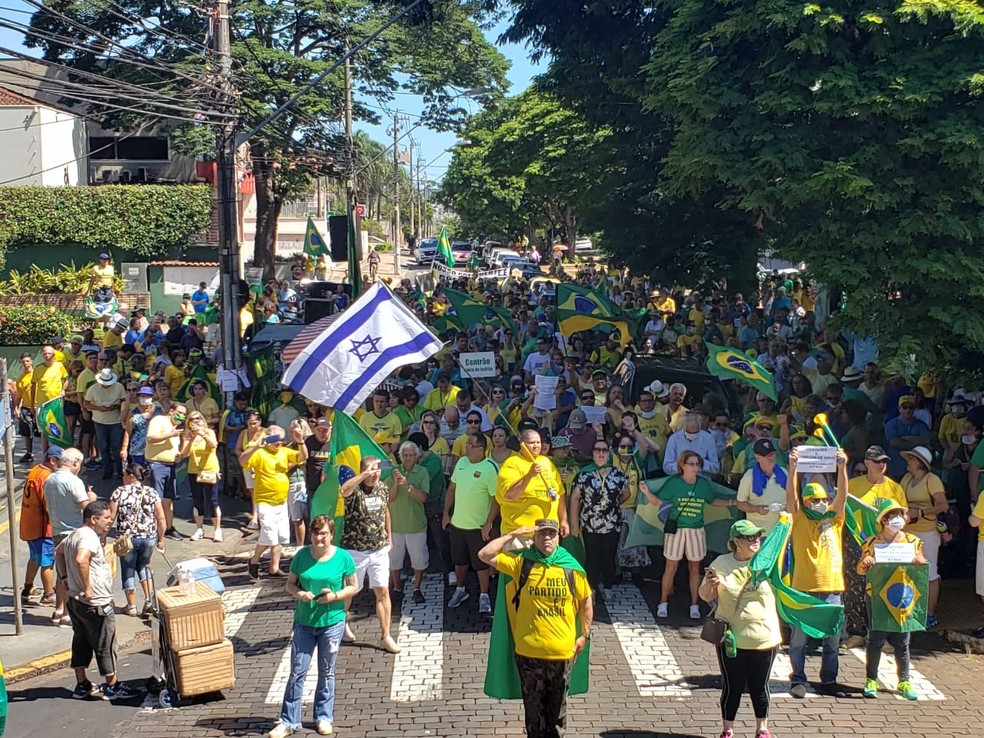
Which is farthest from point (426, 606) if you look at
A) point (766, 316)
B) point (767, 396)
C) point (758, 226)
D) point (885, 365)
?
point (766, 316)

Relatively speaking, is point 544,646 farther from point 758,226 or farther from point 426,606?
point 758,226

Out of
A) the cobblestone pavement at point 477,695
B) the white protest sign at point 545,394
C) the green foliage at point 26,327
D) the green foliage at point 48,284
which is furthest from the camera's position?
the green foliage at point 48,284

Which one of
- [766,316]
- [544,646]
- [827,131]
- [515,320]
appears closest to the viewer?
[544,646]

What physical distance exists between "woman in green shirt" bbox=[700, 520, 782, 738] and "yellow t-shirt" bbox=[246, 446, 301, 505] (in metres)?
5.01

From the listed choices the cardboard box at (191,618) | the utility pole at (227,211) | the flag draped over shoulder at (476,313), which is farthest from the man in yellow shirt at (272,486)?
the flag draped over shoulder at (476,313)

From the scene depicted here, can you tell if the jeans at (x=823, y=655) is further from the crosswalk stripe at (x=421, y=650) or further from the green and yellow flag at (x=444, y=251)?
the green and yellow flag at (x=444, y=251)

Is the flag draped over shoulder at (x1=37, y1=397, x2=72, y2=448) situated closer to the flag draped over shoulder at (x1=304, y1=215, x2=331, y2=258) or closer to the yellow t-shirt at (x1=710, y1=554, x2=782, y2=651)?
the yellow t-shirt at (x1=710, y1=554, x2=782, y2=651)

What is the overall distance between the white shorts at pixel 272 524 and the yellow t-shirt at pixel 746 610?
509cm

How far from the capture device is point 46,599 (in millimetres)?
10820

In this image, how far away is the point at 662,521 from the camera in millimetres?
10648

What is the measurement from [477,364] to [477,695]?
666 centimetres

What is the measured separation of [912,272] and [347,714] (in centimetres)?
727

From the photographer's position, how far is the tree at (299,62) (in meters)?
31.6

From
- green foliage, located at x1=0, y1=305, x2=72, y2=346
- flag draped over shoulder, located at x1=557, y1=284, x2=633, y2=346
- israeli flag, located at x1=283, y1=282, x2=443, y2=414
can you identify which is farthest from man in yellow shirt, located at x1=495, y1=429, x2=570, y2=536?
green foliage, located at x1=0, y1=305, x2=72, y2=346
